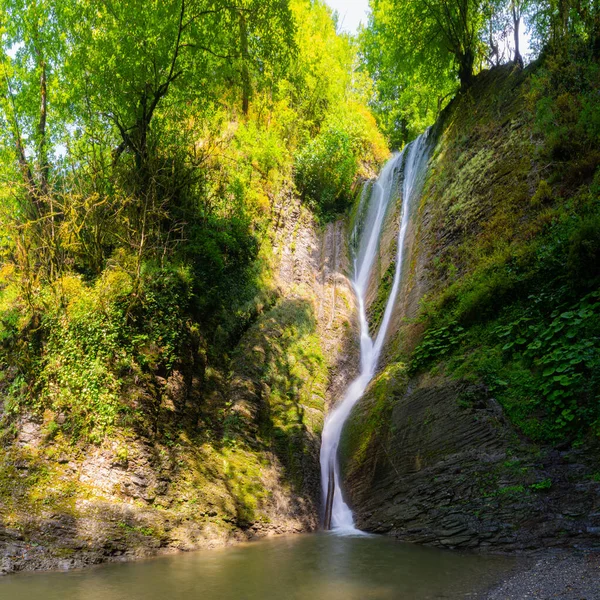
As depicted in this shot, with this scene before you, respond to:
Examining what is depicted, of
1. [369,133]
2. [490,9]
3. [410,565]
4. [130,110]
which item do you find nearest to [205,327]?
[130,110]

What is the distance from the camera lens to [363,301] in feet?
48.5

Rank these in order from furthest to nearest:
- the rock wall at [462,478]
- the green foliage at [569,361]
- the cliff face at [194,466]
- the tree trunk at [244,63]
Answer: the tree trunk at [244,63], the cliff face at [194,466], the green foliage at [569,361], the rock wall at [462,478]

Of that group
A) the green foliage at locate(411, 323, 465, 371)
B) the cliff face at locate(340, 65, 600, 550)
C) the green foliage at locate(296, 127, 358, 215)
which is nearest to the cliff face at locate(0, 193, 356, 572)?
the cliff face at locate(340, 65, 600, 550)

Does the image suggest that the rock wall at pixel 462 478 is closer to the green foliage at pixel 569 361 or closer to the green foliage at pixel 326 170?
the green foliage at pixel 569 361

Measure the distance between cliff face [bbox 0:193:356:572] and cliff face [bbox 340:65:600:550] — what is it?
4.62 ft

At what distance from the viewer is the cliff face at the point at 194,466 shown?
6.21 meters

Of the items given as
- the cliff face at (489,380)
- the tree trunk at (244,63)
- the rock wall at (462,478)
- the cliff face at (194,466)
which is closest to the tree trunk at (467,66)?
the cliff face at (489,380)

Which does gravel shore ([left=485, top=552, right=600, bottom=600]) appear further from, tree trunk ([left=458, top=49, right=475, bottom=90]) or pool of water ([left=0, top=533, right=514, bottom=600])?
tree trunk ([left=458, top=49, right=475, bottom=90])

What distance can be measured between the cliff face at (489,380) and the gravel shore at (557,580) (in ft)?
1.44

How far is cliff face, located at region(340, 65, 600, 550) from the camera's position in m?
5.81

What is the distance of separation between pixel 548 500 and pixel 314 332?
7868mm

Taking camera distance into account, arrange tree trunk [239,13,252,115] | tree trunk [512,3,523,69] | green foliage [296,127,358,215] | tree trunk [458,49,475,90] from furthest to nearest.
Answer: green foliage [296,127,358,215] < tree trunk [458,49,475,90] < tree trunk [512,3,523,69] < tree trunk [239,13,252,115]

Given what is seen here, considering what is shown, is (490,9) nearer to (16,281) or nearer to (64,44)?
(64,44)

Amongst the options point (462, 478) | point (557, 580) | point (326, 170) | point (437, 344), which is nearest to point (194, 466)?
point (462, 478)
